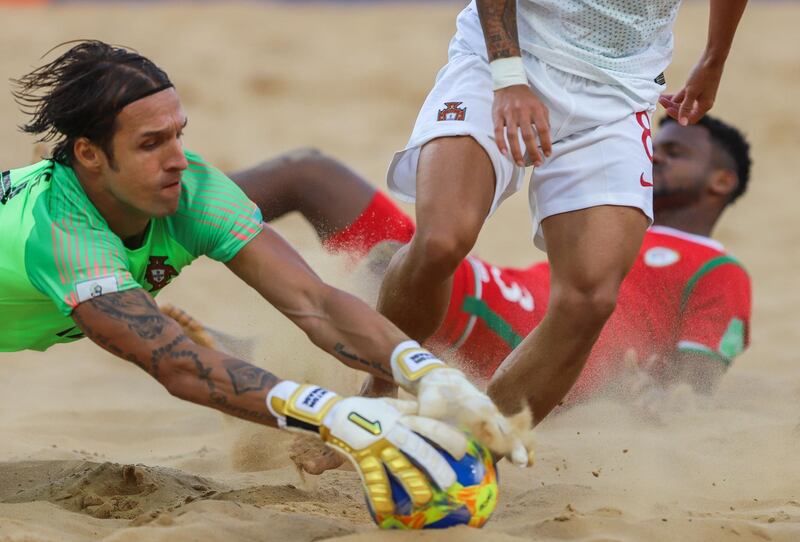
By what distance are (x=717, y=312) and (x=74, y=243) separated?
9.34 feet

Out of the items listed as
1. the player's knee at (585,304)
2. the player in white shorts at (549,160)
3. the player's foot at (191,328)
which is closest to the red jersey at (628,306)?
the player's foot at (191,328)

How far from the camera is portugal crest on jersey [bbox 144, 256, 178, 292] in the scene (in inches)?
128

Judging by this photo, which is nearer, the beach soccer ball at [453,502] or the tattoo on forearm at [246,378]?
the beach soccer ball at [453,502]

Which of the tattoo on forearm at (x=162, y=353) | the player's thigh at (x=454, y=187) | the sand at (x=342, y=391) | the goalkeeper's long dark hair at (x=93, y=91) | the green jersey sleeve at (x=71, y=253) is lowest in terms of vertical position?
the sand at (x=342, y=391)

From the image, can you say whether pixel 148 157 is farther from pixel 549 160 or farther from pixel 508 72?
pixel 549 160

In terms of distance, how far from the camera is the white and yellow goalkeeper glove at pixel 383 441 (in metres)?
2.61

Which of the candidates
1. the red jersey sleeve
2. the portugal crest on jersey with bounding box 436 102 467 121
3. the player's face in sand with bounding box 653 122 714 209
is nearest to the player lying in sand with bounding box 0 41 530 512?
the portugal crest on jersey with bounding box 436 102 467 121

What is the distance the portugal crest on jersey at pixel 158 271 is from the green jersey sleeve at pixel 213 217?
0.10 m

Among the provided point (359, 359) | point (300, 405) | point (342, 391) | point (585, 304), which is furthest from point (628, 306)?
point (300, 405)

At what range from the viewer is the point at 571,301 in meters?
3.20

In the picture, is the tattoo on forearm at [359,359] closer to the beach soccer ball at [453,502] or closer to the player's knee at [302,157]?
the beach soccer ball at [453,502]

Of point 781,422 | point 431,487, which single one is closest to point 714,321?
point 781,422

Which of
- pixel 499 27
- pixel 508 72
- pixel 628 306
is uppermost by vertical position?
pixel 499 27

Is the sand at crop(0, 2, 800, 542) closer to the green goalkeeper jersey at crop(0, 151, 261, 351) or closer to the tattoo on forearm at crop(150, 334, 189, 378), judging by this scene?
the tattoo on forearm at crop(150, 334, 189, 378)
